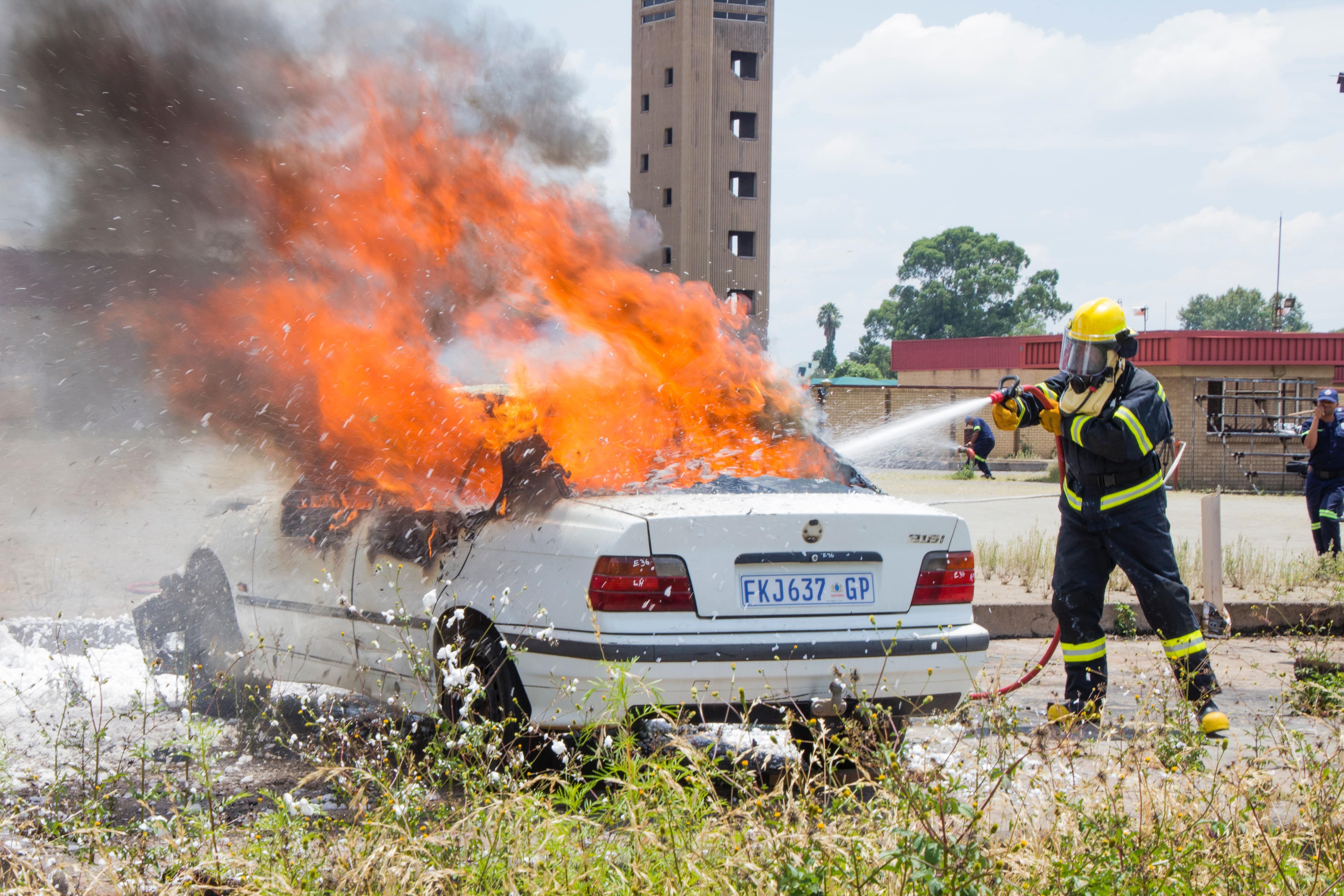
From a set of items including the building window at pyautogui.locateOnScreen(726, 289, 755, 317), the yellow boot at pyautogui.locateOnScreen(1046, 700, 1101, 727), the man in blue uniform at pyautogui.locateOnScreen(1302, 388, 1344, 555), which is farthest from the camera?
the man in blue uniform at pyautogui.locateOnScreen(1302, 388, 1344, 555)

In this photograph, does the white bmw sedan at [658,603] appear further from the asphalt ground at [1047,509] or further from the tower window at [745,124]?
the tower window at [745,124]

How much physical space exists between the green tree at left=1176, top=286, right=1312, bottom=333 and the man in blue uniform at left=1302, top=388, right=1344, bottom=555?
436 feet

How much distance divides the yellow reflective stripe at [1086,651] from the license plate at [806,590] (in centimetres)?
182

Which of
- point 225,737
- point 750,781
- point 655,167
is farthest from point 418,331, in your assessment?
point 655,167

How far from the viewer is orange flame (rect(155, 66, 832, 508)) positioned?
17.0 ft

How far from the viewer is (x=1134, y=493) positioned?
5484 millimetres

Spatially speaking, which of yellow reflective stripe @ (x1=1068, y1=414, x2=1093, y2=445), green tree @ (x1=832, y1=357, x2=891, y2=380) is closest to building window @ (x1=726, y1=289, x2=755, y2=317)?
yellow reflective stripe @ (x1=1068, y1=414, x2=1093, y2=445)

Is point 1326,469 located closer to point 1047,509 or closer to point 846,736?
point 1047,509

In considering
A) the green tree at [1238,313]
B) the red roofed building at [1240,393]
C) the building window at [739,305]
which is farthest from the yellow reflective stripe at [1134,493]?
the green tree at [1238,313]

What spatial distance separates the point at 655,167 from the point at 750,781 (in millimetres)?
32849

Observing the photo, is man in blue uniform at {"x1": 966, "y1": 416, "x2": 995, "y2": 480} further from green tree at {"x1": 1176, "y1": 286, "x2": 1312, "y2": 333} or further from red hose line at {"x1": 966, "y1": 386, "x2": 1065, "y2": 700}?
green tree at {"x1": 1176, "y1": 286, "x2": 1312, "y2": 333}

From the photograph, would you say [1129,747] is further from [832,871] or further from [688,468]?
[688,468]

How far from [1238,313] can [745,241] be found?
121m

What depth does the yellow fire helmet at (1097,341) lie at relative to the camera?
5648 millimetres
